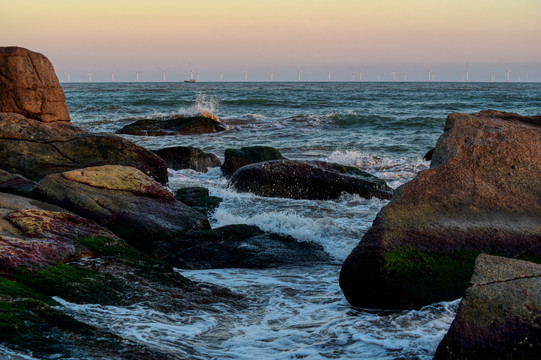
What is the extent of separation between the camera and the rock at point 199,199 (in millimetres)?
10156

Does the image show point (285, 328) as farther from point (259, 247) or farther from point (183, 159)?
point (183, 159)

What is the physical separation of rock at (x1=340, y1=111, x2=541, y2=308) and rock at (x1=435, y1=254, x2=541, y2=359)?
1.33m

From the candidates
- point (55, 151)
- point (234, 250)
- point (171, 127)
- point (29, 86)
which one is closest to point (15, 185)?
point (234, 250)

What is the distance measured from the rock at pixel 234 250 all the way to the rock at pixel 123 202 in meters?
0.26

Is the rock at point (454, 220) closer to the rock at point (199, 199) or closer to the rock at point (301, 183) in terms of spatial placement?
the rock at point (199, 199)

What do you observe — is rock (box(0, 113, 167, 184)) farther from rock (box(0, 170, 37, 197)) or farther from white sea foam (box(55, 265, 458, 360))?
white sea foam (box(55, 265, 458, 360))

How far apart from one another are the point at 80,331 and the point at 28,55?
454 inches

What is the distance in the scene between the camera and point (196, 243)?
7.66 metres

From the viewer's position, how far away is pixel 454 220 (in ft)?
19.6

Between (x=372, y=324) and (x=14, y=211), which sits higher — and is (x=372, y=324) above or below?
below

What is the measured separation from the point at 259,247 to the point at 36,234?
305 cm

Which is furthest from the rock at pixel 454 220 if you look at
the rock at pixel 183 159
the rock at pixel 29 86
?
the rock at pixel 29 86

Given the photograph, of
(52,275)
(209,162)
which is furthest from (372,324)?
(209,162)

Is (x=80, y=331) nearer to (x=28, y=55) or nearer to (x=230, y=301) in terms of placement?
(x=230, y=301)
